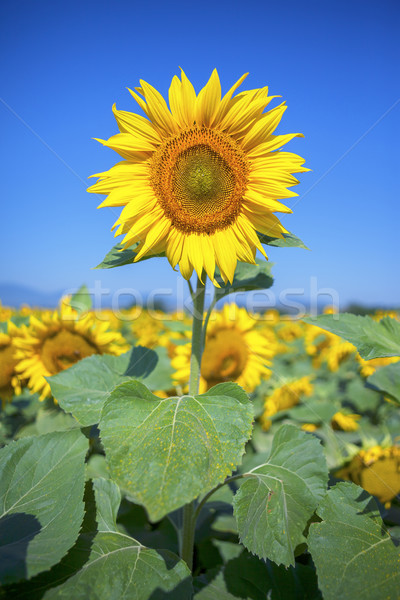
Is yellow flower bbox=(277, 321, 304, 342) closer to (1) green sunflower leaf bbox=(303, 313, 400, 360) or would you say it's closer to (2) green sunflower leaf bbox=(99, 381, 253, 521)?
(1) green sunflower leaf bbox=(303, 313, 400, 360)

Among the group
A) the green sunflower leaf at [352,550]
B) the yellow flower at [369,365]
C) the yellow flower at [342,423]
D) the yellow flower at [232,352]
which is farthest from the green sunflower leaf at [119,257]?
the yellow flower at [342,423]

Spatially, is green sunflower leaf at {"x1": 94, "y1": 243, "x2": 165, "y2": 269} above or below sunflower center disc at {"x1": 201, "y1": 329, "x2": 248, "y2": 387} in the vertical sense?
above

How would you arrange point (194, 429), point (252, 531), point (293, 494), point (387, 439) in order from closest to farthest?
point (194, 429)
point (252, 531)
point (293, 494)
point (387, 439)

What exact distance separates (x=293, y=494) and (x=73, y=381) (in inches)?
43.9

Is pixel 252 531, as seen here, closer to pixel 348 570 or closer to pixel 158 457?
pixel 348 570

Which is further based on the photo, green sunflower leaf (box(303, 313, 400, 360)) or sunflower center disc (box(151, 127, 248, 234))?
sunflower center disc (box(151, 127, 248, 234))

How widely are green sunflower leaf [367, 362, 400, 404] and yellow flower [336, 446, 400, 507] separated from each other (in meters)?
0.52

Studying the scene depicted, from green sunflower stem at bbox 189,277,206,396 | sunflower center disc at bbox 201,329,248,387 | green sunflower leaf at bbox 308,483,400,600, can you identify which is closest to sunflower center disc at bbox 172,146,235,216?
green sunflower stem at bbox 189,277,206,396

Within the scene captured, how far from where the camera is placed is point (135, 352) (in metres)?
2.27

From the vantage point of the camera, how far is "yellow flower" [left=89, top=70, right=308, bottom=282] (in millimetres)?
1743

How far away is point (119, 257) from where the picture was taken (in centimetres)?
180

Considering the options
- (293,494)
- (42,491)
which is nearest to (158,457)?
(42,491)

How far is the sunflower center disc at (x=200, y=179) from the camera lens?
1827mm

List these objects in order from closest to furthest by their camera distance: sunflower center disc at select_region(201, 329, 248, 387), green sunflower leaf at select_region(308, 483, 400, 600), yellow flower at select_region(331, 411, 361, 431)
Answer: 1. green sunflower leaf at select_region(308, 483, 400, 600)
2. sunflower center disc at select_region(201, 329, 248, 387)
3. yellow flower at select_region(331, 411, 361, 431)
